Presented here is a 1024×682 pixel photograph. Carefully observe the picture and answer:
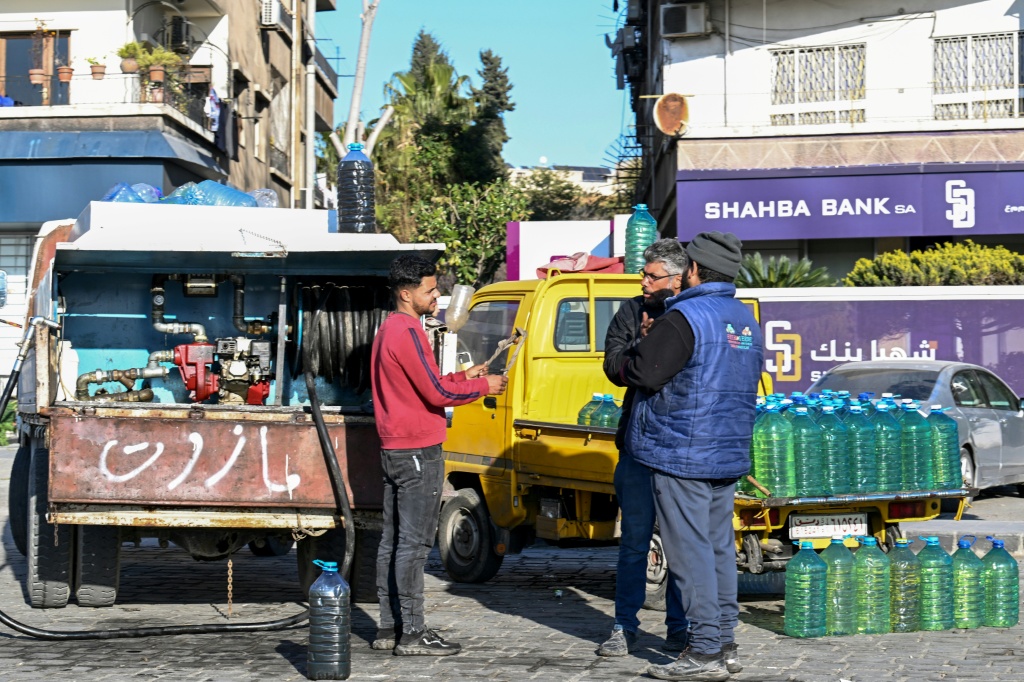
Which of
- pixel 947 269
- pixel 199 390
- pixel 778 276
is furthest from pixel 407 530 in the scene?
pixel 947 269

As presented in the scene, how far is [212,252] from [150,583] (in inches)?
113

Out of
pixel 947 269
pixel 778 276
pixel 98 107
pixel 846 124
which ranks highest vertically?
pixel 98 107

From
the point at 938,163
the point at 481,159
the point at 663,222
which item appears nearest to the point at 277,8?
the point at 481,159

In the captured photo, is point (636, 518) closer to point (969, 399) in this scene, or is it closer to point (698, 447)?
point (698, 447)

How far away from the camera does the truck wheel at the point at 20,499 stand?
10133 millimetres

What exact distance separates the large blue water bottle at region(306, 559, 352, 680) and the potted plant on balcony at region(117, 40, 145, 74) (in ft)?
72.6

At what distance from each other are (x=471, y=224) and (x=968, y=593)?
30281mm

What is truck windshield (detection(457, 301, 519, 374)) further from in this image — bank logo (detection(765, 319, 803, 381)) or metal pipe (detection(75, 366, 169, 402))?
bank logo (detection(765, 319, 803, 381))

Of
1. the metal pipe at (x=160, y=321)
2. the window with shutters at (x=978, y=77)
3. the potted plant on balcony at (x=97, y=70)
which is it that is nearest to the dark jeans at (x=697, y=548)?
the metal pipe at (x=160, y=321)

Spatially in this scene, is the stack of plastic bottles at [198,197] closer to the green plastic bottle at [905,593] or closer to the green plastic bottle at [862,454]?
the green plastic bottle at [862,454]

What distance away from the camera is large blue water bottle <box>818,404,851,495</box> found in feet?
26.6

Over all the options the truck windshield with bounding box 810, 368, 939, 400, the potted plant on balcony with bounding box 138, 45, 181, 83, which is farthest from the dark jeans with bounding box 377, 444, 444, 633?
the potted plant on balcony with bounding box 138, 45, 181, 83

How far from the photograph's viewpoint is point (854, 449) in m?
8.21

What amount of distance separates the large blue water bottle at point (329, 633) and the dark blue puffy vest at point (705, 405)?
1.60m
